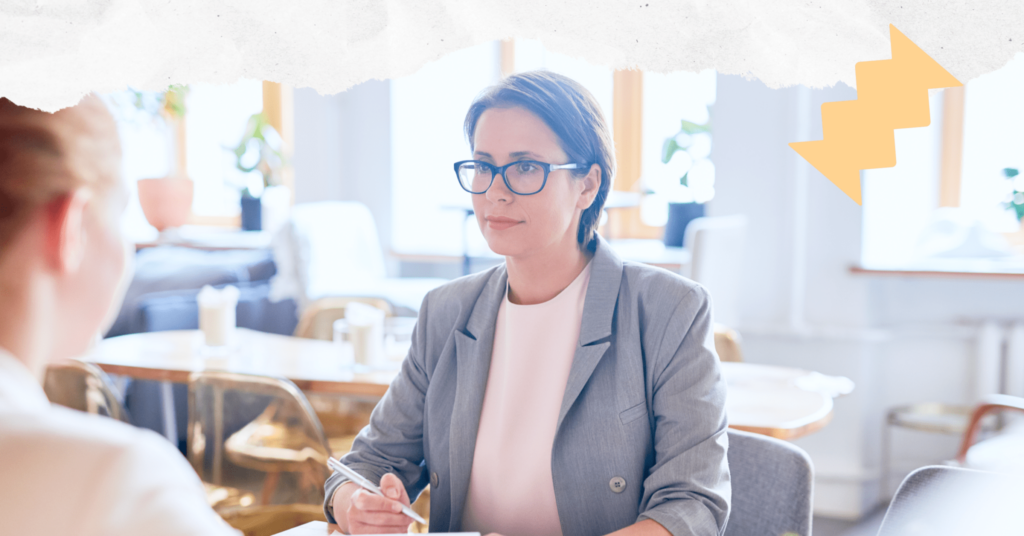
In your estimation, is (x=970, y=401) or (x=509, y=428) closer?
(x=509, y=428)

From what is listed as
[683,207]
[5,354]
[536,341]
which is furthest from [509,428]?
[683,207]

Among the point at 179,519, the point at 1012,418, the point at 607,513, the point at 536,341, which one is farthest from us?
the point at 1012,418

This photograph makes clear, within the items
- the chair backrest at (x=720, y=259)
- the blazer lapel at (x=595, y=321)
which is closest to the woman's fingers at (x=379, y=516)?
the blazer lapel at (x=595, y=321)

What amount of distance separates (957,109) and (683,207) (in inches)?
55.1

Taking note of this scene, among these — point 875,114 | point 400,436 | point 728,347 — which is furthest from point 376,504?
point 728,347

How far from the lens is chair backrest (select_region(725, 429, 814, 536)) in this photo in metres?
1.25

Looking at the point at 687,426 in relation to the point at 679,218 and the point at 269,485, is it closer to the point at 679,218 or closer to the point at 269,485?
the point at 269,485

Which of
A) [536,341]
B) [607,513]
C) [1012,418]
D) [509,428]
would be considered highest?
[536,341]

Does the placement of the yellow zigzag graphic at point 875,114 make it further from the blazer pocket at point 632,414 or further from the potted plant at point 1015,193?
the potted plant at point 1015,193

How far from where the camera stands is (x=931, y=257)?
3.58m

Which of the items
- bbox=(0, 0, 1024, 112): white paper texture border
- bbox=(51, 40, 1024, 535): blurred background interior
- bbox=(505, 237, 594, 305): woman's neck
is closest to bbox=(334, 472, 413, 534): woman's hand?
bbox=(505, 237, 594, 305): woman's neck

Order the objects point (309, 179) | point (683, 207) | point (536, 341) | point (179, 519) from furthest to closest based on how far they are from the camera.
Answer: point (309, 179) < point (683, 207) < point (536, 341) < point (179, 519)

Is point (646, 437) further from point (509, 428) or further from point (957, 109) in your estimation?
point (957, 109)

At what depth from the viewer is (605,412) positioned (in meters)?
1.23
